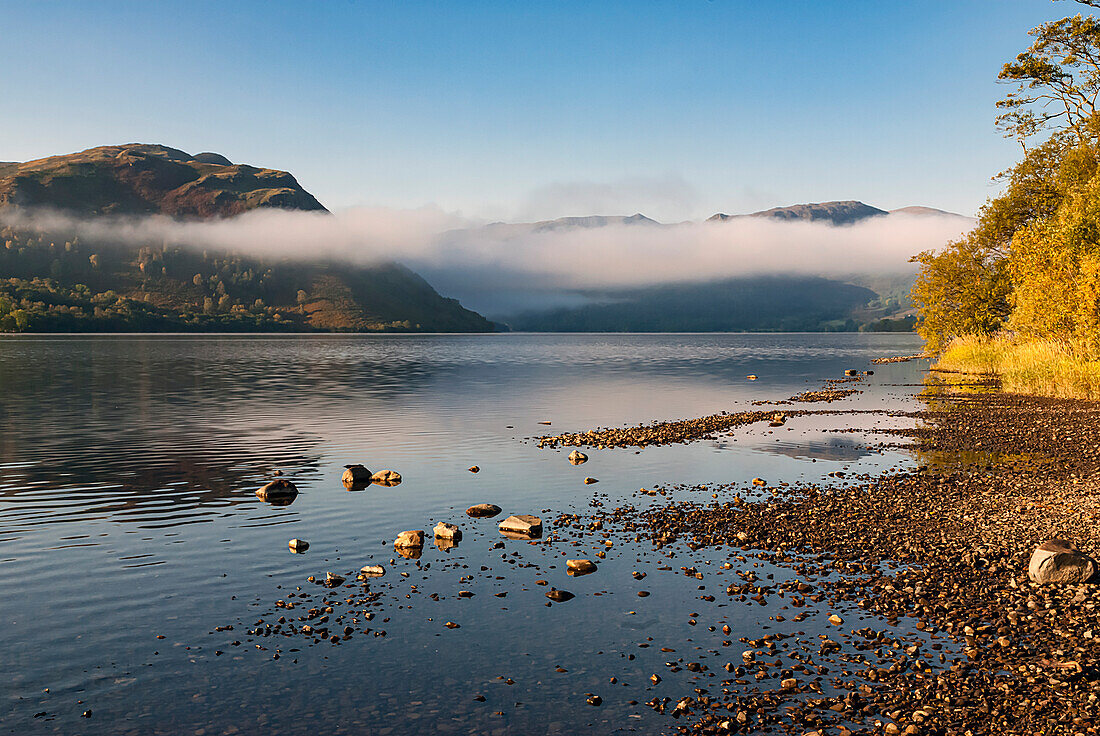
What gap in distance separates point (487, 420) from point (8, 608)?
137 ft

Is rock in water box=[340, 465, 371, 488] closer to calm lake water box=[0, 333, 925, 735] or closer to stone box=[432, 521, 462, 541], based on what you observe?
calm lake water box=[0, 333, 925, 735]

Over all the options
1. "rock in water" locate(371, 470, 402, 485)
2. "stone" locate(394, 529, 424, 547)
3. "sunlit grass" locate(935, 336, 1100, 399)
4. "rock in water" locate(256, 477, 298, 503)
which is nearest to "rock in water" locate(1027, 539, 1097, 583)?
"stone" locate(394, 529, 424, 547)

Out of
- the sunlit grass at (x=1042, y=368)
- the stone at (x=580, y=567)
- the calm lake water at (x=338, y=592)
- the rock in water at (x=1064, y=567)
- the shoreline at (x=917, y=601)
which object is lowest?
the calm lake water at (x=338, y=592)

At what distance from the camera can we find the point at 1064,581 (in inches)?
681

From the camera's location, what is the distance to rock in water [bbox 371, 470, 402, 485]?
33.3 meters

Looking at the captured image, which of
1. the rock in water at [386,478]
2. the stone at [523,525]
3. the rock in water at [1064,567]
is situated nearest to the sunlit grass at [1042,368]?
the rock in water at [1064,567]

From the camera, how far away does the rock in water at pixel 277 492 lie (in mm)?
29953

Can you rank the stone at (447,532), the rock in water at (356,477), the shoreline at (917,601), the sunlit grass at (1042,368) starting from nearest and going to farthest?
the shoreline at (917,601) → the stone at (447,532) → the rock in water at (356,477) → the sunlit grass at (1042,368)

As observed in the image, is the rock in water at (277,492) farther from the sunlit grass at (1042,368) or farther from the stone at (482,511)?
the sunlit grass at (1042,368)

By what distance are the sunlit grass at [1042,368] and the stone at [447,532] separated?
51.4 meters

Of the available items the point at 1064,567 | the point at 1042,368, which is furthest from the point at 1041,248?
the point at 1064,567

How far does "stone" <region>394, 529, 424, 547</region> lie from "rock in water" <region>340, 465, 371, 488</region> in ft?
32.8

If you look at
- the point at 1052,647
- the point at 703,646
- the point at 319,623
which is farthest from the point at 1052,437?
the point at 319,623

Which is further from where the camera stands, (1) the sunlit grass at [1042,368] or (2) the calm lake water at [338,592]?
(1) the sunlit grass at [1042,368]
